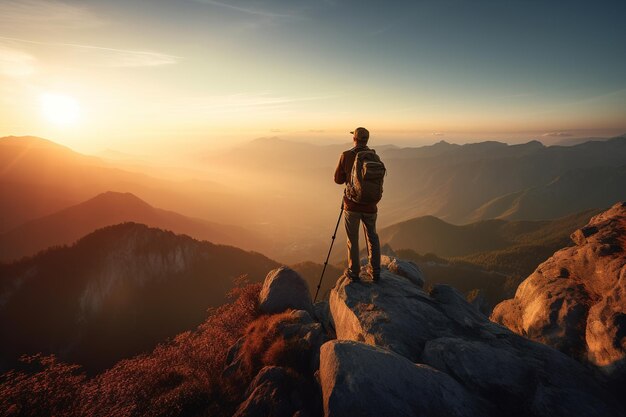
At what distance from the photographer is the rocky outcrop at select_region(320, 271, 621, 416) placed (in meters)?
8.01

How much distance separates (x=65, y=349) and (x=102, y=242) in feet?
136

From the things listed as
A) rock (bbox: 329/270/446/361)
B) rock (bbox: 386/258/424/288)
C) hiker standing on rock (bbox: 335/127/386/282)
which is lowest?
rock (bbox: 386/258/424/288)

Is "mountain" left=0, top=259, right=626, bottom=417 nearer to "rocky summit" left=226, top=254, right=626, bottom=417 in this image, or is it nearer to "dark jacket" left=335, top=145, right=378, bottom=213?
"rocky summit" left=226, top=254, right=626, bottom=417

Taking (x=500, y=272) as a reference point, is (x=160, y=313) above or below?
above

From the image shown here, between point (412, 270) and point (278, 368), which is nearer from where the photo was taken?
point (278, 368)

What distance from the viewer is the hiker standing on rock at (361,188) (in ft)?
36.9

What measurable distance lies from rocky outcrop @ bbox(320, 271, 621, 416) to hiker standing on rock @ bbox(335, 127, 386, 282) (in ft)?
6.79

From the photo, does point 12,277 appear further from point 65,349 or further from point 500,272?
point 500,272

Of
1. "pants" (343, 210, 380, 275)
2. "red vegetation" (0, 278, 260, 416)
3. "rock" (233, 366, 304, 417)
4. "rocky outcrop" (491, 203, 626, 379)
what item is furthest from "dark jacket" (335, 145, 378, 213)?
"rocky outcrop" (491, 203, 626, 379)

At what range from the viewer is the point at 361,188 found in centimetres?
1138

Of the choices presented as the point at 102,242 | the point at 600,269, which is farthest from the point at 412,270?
the point at 102,242

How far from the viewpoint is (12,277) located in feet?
368

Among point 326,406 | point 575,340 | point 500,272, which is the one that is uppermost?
point 326,406

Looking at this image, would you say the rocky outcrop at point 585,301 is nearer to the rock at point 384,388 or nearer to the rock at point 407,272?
the rock at point 407,272
